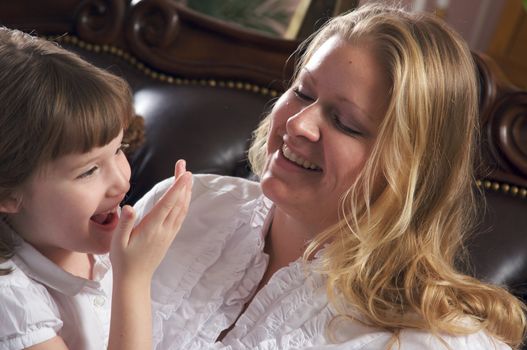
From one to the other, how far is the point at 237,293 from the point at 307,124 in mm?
364

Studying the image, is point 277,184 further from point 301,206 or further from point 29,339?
point 29,339

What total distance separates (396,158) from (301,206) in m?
0.17

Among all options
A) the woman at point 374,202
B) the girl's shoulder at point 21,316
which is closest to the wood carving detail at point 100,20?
the woman at point 374,202

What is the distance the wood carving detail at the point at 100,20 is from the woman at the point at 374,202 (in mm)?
910

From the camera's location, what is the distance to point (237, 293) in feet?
4.81

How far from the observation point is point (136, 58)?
2150 mm

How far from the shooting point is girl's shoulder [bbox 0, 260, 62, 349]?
1.13 m

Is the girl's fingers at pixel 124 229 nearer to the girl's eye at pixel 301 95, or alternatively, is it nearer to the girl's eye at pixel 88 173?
the girl's eye at pixel 88 173

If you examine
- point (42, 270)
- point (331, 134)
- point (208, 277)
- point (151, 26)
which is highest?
point (331, 134)

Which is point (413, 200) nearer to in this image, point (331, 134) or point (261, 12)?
point (331, 134)

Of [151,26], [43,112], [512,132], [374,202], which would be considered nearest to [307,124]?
[374,202]

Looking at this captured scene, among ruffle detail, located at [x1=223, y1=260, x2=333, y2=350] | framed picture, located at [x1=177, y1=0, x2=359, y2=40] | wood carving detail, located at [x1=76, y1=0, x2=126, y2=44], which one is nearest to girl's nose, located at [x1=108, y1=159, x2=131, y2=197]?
ruffle detail, located at [x1=223, y1=260, x2=333, y2=350]

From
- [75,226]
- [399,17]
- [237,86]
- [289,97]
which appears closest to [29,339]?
[75,226]

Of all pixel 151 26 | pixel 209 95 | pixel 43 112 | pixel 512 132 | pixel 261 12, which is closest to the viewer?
pixel 43 112
